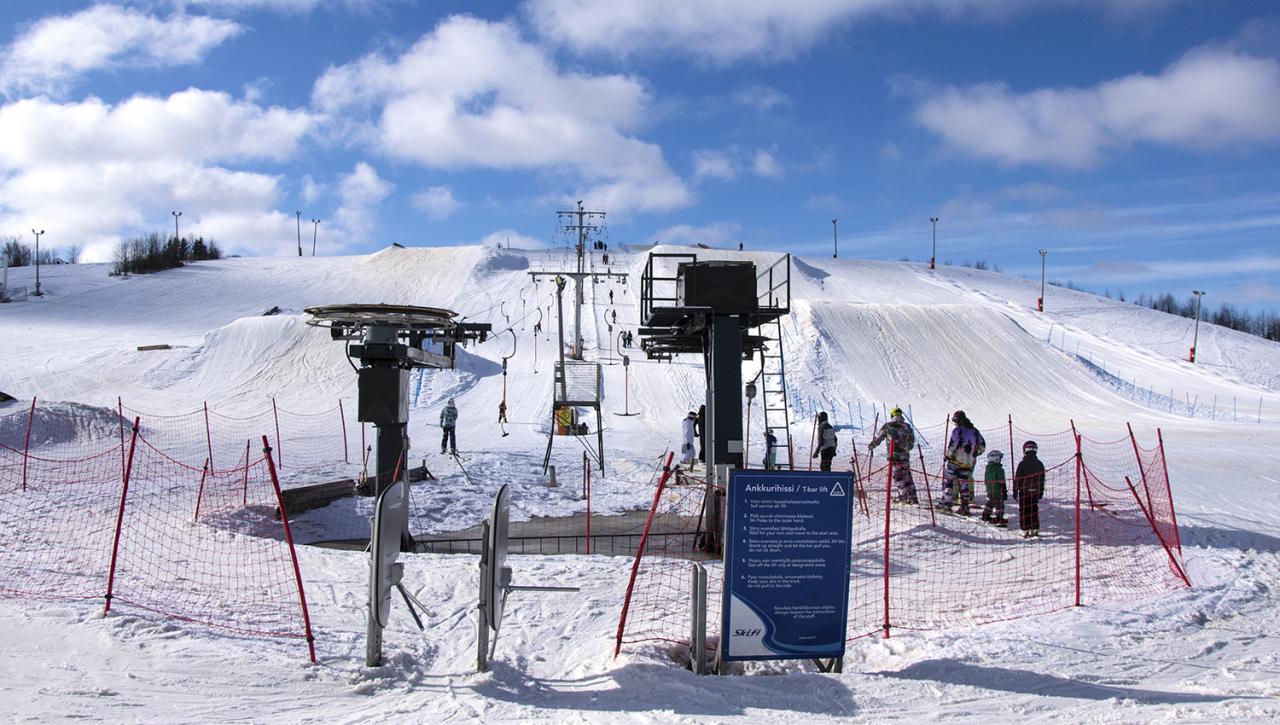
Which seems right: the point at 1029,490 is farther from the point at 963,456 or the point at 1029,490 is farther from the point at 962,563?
the point at 962,563

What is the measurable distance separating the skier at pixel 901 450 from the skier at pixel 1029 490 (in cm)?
164

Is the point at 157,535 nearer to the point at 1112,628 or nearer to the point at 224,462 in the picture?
the point at 224,462

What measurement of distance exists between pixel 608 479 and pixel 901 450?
760 centimetres

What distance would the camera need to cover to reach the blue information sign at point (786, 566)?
6.79 m

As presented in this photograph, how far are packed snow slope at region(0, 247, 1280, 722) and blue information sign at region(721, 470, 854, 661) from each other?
296mm

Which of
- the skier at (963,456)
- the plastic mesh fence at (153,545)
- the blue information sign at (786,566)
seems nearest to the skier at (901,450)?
the skier at (963,456)

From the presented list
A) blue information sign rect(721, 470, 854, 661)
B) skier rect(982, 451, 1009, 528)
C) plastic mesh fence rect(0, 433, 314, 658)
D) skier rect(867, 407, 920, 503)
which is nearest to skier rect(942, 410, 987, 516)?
skier rect(982, 451, 1009, 528)

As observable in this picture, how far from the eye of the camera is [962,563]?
11.0m

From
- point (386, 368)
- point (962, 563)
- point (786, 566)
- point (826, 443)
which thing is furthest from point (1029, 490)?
point (386, 368)

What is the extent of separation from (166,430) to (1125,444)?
Result: 28097 millimetres

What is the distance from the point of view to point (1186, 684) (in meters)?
6.47

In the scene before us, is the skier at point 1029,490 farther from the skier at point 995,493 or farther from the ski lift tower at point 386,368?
the ski lift tower at point 386,368

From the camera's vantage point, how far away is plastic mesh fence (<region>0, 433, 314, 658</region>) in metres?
8.11

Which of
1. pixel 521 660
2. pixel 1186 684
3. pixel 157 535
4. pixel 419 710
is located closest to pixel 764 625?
pixel 521 660
